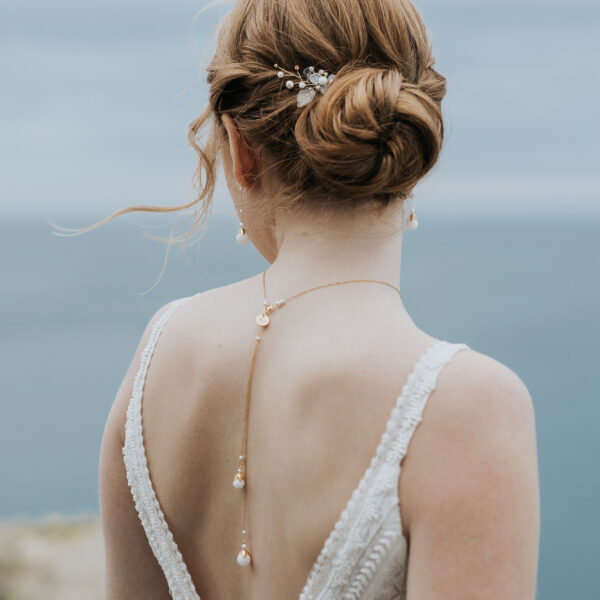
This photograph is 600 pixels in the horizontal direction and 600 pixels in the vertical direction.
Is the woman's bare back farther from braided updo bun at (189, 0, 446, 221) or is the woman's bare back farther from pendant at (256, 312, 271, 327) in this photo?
braided updo bun at (189, 0, 446, 221)

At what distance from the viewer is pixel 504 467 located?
0.90 meters

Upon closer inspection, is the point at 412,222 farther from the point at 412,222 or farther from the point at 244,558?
the point at 244,558

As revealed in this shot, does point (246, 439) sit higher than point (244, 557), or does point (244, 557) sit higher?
point (246, 439)

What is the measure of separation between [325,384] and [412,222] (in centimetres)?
39

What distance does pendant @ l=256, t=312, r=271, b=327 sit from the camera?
1097mm

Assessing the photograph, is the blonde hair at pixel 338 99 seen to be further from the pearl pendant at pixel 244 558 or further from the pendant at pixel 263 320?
the pearl pendant at pixel 244 558

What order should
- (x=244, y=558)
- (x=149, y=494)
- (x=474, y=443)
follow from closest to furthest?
1. (x=474, y=443)
2. (x=244, y=558)
3. (x=149, y=494)

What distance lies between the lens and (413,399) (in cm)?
94

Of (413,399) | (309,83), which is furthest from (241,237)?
(413,399)

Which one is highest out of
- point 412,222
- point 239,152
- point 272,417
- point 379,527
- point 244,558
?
point 239,152

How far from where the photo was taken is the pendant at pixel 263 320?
110 cm

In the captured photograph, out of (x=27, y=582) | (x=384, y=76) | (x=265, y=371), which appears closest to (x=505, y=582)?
(x=265, y=371)

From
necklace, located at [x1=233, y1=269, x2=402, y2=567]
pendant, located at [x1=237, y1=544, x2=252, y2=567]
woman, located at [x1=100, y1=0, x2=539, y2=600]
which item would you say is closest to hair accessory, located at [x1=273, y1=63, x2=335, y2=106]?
woman, located at [x1=100, y1=0, x2=539, y2=600]

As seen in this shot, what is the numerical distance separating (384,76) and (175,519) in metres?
0.76
